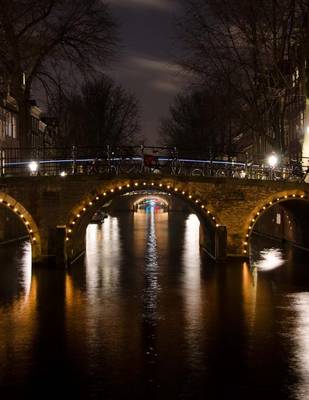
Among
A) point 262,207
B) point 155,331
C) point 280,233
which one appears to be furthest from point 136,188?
point 280,233

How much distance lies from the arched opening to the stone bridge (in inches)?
5.1

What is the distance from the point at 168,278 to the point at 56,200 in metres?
6.36

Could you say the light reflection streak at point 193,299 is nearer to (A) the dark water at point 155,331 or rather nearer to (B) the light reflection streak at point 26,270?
(A) the dark water at point 155,331

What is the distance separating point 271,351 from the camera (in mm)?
18047

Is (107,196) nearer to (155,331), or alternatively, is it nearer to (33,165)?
(33,165)

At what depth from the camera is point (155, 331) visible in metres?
20.5

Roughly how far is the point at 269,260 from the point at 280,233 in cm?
1233

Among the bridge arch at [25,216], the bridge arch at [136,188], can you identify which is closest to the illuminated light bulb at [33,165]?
the bridge arch at [25,216]

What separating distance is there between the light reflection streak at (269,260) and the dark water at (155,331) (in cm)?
18

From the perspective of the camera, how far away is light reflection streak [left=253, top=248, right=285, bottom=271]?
35156 millimetres

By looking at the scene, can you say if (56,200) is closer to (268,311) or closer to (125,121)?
(268,311)

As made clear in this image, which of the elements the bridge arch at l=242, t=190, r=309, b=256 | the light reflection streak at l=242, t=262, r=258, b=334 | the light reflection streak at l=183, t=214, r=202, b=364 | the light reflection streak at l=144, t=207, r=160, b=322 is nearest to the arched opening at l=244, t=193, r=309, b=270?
the bridge arch at l=242, t=190, r=309, b=256

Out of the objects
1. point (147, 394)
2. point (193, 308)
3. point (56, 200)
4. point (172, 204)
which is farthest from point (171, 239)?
point (172, 204)

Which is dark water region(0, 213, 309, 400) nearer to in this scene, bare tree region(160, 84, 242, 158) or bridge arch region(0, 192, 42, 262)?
bridge arch region(0, 192, 42, 262)
